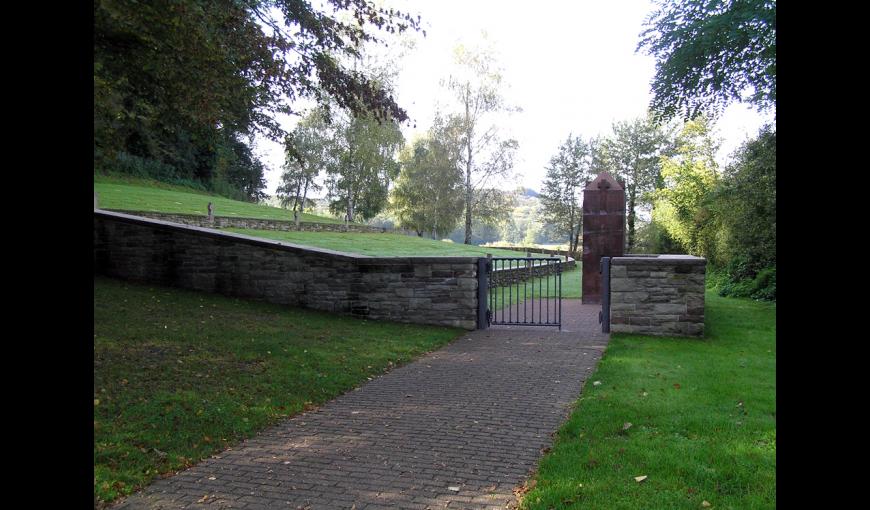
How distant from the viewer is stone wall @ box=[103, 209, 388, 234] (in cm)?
2467

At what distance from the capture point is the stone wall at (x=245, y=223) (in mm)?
24672

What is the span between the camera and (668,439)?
16.6 feet

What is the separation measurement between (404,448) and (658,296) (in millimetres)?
7225

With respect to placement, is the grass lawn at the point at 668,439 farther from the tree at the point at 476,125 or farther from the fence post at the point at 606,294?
the tree at the point at 476,125

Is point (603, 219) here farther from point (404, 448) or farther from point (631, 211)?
point (631, 211)

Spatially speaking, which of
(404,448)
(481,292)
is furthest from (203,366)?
(481,292)

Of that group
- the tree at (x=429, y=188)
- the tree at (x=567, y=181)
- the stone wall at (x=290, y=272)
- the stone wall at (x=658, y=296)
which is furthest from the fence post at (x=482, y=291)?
the tree at (x=567, y=181)

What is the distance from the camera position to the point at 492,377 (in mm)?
7648

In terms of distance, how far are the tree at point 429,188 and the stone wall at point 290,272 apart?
125ft

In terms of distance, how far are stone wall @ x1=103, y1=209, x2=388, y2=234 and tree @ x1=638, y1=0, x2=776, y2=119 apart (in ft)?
58.7

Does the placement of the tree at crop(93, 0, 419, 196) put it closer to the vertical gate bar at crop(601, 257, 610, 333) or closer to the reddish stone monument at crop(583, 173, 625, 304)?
the vertical gate bar at crop(601, 257, 610, 333)
